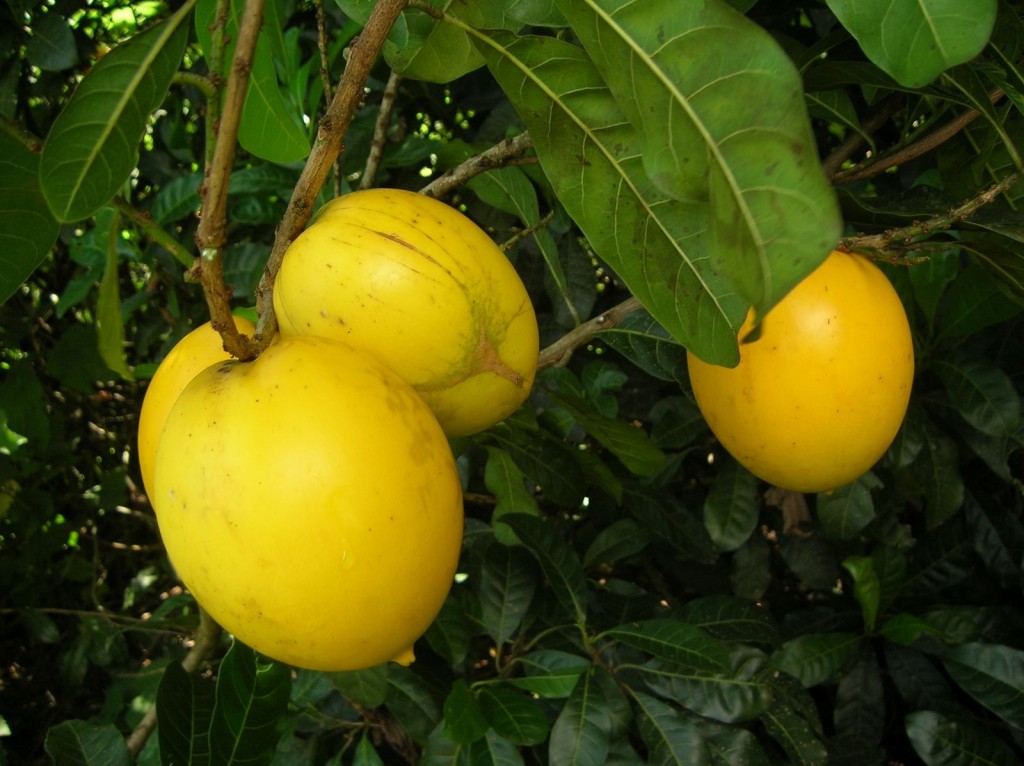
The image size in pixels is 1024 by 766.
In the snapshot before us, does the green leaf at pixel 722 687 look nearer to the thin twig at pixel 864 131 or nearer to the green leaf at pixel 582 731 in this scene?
the green leaf at pixel 582 731

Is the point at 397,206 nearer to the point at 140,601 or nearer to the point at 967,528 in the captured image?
the point at 967,528

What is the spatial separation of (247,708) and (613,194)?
2.63 ft

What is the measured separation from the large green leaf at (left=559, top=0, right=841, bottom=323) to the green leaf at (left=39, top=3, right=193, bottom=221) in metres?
0.34

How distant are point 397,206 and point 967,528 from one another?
1527 mm

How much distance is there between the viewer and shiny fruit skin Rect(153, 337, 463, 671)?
68cm

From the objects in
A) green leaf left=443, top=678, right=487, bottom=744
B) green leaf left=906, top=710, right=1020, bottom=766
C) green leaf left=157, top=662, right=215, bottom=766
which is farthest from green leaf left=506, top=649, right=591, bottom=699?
green leaf left=906, top=710, right=1020, bottom=766

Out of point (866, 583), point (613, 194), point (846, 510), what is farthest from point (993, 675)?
point (613, 194)

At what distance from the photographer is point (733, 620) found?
158 centimetres

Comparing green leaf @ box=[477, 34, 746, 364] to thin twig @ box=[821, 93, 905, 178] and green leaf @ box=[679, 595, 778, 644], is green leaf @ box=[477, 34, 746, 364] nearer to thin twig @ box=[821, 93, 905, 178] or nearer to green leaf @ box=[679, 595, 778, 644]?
thin twig @ box=[821, 93, 905, 178]

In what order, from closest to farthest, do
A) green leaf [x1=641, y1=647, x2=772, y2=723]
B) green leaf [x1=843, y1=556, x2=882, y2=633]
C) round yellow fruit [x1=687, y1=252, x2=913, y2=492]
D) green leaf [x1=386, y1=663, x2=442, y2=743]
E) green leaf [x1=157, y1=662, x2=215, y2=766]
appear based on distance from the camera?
round yellow fruit [x1=687, y1=252, x2=913, y2=492] < green leaf [x1=157, y1=662, x2=215, y2=766] < green leaf [x1=641, y1=647, x2=772, y2=723] < green leaf [x1=386, y1=663, x2=442, y2=743] < green leaf [x1=843, y1=556, x2=882, y2=633]

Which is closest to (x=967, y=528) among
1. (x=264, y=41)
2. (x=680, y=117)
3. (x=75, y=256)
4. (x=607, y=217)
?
(x=607, y=217)

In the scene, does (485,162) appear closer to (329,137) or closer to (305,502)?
(329,137)

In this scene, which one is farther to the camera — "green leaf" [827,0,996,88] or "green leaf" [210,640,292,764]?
"green leaf" [210,640,292,764]

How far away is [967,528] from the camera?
5.87ft
